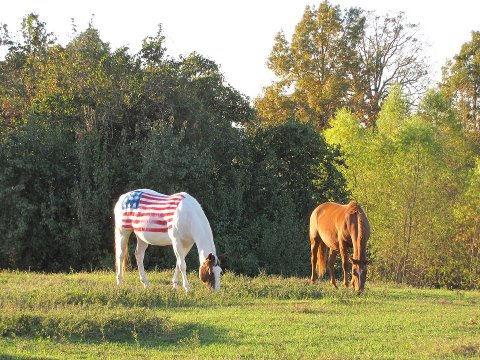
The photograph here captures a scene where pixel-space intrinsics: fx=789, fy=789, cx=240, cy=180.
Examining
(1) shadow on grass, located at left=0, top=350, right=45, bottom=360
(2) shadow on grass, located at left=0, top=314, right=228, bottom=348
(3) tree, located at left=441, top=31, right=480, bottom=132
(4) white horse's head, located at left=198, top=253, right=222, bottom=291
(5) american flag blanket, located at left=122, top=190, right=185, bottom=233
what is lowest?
(1) shadow on grass, located at left=0, top=350, right=45, bottom=360

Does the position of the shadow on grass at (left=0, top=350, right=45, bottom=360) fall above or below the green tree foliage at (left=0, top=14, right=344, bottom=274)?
below

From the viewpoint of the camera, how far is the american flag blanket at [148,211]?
50.3ft

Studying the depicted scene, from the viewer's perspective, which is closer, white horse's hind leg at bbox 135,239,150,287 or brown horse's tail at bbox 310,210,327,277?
white horse's hind leg at bbox 135,239,150,287

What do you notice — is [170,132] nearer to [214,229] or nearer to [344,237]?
[214,229]

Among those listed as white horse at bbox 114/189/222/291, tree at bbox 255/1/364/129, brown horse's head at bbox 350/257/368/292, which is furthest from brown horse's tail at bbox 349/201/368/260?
tree at bbox 255/1/364/129

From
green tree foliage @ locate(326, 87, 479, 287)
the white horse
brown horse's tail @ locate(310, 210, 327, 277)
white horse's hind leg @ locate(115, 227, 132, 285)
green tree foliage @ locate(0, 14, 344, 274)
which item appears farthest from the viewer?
green tree foliage @ locate(326, 87, 479, 287)

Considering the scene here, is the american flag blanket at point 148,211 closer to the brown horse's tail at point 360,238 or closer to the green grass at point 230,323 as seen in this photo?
the green grass at point 230,323

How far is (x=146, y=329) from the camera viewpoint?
10430 mm

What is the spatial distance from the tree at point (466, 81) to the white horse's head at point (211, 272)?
28067 millimetres

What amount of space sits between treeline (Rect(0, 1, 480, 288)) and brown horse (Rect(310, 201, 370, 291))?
19.0 ft

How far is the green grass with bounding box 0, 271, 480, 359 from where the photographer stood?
9.30 m

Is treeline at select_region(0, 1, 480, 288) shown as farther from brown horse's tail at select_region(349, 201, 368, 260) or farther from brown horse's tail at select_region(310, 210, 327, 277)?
brown horse's tail at select_region(349, 201, 368, 260)

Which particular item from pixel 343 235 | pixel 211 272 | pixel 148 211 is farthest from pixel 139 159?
pixel 211 272

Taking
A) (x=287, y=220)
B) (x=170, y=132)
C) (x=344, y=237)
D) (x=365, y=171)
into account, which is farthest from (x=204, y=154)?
(x=365, y=171)
